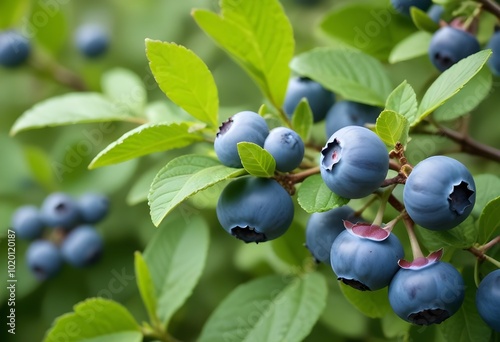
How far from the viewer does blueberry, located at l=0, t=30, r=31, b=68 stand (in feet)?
6.66

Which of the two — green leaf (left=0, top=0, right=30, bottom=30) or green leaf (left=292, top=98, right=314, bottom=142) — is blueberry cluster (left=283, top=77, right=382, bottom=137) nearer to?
green leaf (left=292, top=98, right=314, bottom=142)

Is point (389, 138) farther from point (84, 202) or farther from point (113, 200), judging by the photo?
point (113, 200)

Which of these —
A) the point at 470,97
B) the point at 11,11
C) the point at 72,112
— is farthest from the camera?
the point at 11,11

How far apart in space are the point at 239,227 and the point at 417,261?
279mm

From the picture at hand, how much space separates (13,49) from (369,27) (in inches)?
50.7

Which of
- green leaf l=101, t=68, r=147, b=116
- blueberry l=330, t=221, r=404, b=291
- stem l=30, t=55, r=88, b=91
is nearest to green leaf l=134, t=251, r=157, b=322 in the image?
green leaf l=101, t=68, r=147, b=116

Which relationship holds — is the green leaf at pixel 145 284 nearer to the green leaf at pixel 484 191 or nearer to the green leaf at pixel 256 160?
the green leaf at pixel 256 160

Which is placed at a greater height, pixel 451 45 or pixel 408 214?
pixel 451 45

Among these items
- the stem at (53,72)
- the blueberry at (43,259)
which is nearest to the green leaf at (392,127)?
the blueberry at (43,259)

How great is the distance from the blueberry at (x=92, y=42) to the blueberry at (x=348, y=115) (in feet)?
4.21

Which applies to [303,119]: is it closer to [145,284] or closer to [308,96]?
[308,96]

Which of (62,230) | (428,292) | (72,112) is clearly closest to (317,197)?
(428,292)

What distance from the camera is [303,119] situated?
1.13 meters

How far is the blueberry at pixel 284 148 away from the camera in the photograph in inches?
37.2
